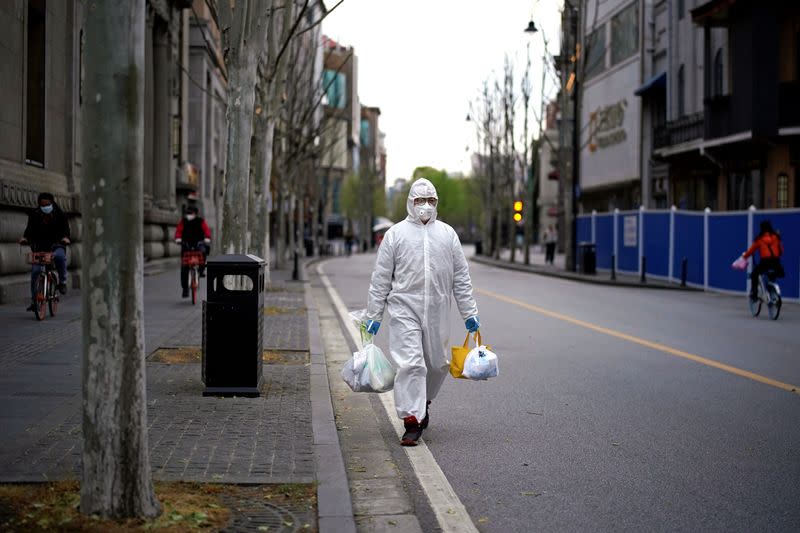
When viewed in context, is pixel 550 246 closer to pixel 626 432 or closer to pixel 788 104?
pixel 788 104

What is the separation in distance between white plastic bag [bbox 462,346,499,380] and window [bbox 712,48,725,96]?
32.3 metres

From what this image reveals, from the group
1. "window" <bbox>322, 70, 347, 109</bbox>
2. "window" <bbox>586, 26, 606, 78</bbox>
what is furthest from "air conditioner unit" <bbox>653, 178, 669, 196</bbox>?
"window" <bbox>322, 70, 347, 109</bbox>

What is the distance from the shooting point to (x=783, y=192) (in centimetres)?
3356

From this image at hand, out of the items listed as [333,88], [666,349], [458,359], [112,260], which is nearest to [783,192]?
[666,349]

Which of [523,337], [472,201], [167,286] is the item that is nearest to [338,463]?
[523,337]

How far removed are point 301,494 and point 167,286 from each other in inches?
796

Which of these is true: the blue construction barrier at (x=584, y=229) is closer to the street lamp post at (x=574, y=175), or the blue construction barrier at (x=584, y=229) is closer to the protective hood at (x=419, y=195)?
the street lamp post at (x=574, y=175)

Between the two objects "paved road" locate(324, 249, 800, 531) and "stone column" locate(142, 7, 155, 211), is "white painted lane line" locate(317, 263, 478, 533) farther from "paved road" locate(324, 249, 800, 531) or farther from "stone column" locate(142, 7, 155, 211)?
"stone column" locate(142, 7, 155, 211)

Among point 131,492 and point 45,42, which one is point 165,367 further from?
point 45,42

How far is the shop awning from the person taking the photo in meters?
45.6

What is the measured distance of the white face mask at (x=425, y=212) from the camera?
25.0 feet

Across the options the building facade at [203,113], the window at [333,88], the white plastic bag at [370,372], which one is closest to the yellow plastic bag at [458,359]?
the white plastic bag at [370,372]

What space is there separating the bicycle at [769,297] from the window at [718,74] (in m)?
19.8

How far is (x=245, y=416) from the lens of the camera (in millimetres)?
7984
